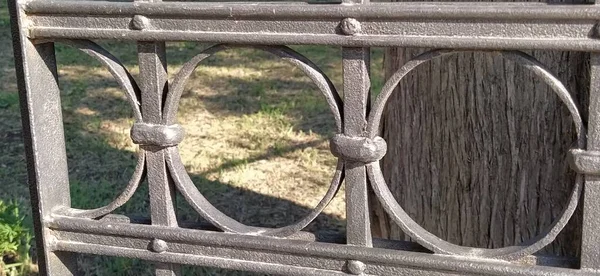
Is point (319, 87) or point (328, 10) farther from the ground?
point (328, 10)

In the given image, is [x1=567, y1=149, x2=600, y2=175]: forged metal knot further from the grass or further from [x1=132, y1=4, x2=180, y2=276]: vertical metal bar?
the grass

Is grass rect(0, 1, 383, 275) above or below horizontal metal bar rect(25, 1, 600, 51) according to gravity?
below

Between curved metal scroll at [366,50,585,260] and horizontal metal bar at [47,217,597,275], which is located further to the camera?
horizontal metal bar at [47,217,597,275]

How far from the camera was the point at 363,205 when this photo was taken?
1.66m

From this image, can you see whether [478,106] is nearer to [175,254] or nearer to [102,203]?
[175,254]

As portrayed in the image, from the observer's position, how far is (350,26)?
1554 millimetres

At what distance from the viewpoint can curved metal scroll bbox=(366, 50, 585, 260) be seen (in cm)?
150

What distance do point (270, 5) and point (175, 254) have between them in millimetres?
574

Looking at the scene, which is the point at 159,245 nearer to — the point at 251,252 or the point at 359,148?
the point at 251,252

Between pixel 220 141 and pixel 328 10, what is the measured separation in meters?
3.18

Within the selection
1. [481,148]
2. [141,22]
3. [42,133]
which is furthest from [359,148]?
[481,148]

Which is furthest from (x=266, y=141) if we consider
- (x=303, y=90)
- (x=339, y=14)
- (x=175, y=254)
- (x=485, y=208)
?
(x=339, y=14)

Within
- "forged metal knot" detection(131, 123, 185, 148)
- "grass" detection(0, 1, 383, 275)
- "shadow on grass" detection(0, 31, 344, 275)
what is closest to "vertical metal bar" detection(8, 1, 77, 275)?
"forged metal knot" detection(131, 123, 185, 148)

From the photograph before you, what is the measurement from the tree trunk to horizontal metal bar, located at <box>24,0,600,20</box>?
23.7 inches
